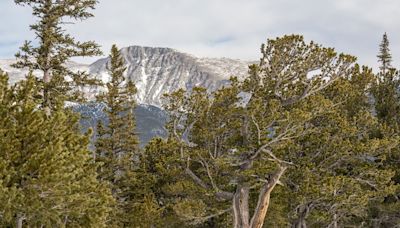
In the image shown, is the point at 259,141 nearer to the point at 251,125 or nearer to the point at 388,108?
the point at 251,125

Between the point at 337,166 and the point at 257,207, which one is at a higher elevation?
the point at 337,166

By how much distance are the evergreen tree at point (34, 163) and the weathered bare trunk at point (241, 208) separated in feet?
40.1

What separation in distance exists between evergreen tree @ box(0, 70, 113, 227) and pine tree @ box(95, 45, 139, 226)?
19.9 meters

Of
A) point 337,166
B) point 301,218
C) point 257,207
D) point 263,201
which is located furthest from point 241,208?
point 337,166

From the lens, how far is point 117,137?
131ft

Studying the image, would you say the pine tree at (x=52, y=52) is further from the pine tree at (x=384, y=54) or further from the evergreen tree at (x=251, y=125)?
the pine tree at (x=384, y=54)

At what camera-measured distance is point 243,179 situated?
25.6 metres

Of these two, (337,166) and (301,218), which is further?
(301,218)

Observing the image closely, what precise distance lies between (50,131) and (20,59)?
45.4ft

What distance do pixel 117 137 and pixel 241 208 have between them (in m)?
17.4

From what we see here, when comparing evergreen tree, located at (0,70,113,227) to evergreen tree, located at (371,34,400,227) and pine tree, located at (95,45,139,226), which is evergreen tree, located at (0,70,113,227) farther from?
evergreen tree, located at (371,34,400,227)

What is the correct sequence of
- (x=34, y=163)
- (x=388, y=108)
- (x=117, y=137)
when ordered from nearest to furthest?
(x=34, y=163) < (x=388, y=108) < (x=117, y=137)

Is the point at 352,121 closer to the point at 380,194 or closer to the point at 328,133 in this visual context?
the point at 328,133

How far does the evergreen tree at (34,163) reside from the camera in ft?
40.7
